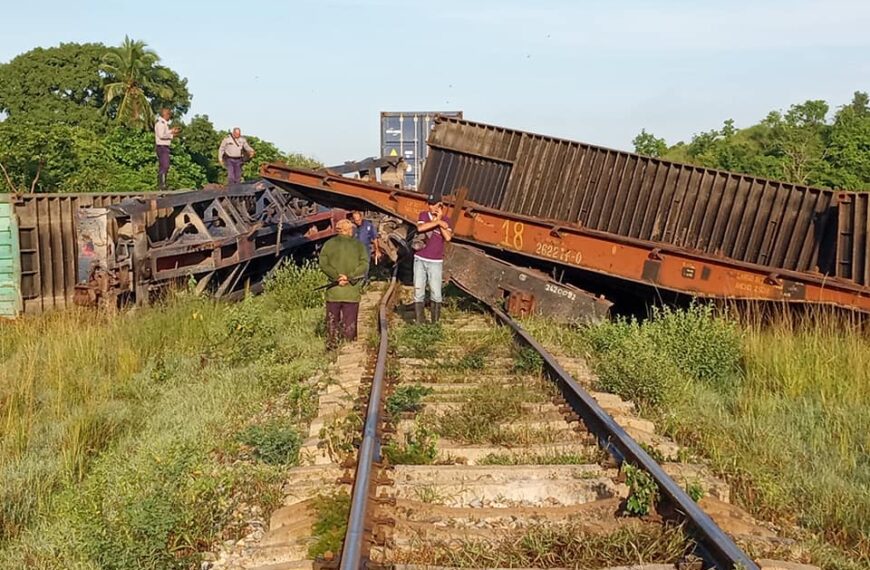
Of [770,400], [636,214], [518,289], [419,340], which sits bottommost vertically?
[770,400]

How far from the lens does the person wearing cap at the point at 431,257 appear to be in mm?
10508

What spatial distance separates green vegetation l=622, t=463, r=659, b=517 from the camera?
14.3ft

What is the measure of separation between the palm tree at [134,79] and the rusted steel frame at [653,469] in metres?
53.7

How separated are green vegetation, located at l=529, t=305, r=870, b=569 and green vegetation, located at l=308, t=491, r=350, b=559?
2.35 m

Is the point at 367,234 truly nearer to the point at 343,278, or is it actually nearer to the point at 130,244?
the point at 130,244

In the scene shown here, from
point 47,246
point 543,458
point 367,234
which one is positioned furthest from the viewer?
point 367,234

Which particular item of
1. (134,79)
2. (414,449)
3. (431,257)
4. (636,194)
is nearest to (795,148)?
(636,194)

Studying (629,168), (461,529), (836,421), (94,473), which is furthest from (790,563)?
(629,168)

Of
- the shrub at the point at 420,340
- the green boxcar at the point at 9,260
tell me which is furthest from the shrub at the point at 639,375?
the green boxcar at the point at 9,260

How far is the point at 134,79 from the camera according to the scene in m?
57.4

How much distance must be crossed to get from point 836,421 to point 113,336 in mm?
7895

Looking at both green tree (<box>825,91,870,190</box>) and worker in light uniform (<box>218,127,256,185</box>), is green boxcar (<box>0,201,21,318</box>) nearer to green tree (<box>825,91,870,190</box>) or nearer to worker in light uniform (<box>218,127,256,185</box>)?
worker in light uniform (<box>218,127,256,185</box>)

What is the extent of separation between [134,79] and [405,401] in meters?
57.0

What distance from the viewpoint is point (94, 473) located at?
18.6ft
